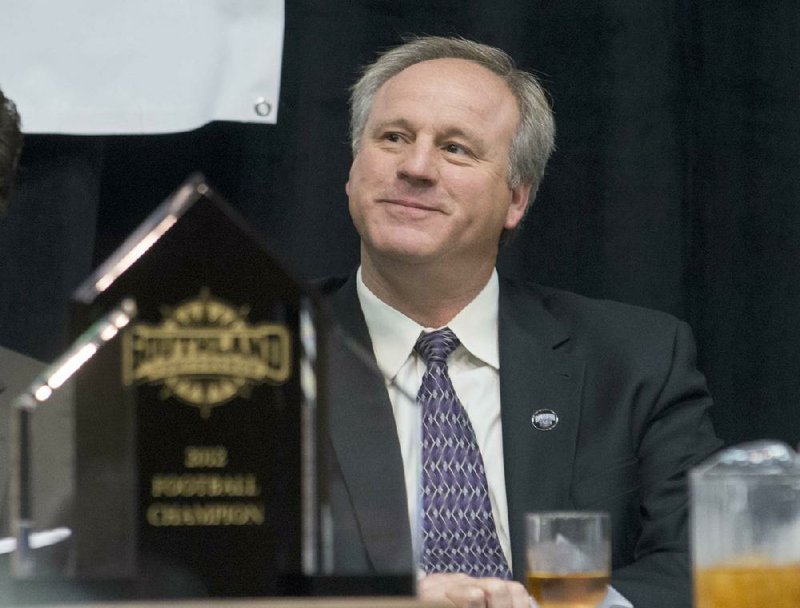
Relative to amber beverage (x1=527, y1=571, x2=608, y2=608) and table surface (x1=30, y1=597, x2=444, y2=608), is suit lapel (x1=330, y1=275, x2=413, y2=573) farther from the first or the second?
amber beverage (x1=527, y1=571, x2=608, y2=608)

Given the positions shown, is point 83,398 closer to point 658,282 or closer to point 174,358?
point 174,358

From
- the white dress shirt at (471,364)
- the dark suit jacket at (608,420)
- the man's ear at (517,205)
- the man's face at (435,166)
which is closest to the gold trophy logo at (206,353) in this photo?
the dark suit jacket at (608,420)

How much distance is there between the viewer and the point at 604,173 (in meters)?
2.17

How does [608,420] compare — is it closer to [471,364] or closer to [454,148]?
[471,364]

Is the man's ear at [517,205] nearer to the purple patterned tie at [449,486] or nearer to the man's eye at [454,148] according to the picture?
the man's eye at [454,148]

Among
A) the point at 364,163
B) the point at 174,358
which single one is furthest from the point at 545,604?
the point at 364,163

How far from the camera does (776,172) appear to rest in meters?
2.18

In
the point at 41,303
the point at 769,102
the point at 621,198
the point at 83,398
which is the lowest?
the point at 83,398

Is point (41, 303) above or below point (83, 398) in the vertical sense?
above

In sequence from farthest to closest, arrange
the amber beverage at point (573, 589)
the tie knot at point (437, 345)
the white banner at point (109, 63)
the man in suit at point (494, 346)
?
the white banner at point (109, 63) < the tie knot at point (437, 345) < the man in suit at point (494, 346) < the amber beverage at point (573, 589)

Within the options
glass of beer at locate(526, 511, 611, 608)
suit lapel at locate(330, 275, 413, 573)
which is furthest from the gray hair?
suit lapel at locate(330, 275, 413, 573)

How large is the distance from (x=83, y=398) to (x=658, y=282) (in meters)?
1.55

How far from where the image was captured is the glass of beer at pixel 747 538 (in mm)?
791

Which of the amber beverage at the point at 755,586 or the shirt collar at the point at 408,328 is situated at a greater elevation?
the shirt collar at the point at 408,328
